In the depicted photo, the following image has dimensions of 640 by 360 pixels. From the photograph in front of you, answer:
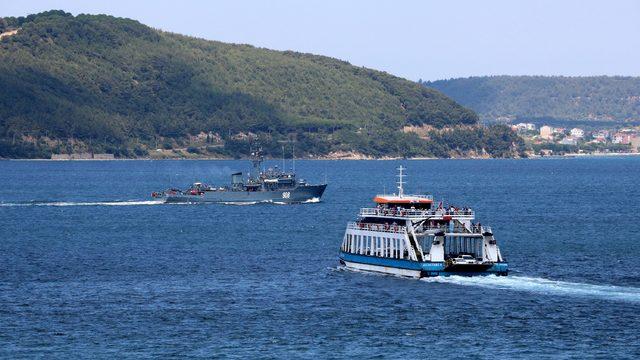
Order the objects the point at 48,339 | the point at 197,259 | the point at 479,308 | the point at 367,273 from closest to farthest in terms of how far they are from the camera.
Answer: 1. the point at 48,339
2. the point at 479,308
3. the point at 367,273
4. the point at 197,259

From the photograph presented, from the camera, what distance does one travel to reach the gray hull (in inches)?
7672

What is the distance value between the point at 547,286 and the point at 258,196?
10950 cm

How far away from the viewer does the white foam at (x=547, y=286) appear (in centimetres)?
8494

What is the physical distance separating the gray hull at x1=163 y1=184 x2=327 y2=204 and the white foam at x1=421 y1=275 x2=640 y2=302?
106 metres

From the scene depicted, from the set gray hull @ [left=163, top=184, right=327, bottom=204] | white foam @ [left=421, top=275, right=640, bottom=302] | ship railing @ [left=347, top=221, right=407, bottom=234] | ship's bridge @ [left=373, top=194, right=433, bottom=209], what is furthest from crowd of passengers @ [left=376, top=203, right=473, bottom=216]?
gray hull @ [left=163, top=184, right=327, bottom=204]

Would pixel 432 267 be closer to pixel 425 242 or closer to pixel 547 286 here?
pixel 425 242

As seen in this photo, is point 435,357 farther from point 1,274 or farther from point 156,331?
point 1,274

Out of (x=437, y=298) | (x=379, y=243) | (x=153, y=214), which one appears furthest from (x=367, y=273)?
(x=153, y=214)

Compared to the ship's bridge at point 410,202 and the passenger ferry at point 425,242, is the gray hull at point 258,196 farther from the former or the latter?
the ship's bridge at point 410,202

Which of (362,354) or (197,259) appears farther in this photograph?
(197,259)

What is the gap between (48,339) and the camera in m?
71.9

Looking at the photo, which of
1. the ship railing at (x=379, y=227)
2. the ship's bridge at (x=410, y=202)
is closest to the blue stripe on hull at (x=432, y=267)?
the ship railing at (x=379, y=227)

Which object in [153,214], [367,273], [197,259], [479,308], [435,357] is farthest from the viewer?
[153,214]

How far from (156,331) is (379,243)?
82.4ft
